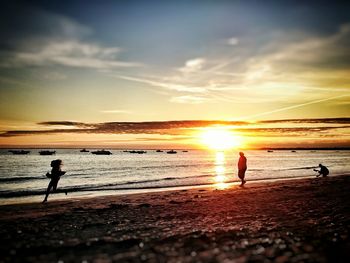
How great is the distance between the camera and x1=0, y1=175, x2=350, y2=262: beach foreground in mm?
6004

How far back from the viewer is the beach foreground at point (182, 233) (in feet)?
19.7

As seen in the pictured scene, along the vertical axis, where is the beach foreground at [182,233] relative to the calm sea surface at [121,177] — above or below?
above

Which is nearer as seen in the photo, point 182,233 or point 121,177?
point 182,233

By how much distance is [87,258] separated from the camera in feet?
19.5

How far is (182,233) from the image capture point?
8.03 metres

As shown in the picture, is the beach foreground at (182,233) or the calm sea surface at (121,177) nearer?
the beach foreground at (182,233)

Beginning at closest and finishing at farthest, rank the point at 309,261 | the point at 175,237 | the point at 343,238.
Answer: the point at 309,261, the point at 343,238, the point at 175,237

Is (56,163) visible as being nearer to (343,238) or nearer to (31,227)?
(31,227)

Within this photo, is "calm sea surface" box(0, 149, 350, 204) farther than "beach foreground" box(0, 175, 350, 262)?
Yes

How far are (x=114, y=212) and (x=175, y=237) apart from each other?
17.1 ft

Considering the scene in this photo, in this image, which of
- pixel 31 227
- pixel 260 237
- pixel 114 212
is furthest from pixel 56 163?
pixel 260 237

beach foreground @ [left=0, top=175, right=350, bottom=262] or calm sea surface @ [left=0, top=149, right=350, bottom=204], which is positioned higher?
beach foreground @ [left=0, top=175, right=350, bottom=262]

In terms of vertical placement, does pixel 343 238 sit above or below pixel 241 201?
above

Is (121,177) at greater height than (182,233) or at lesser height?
lesser
